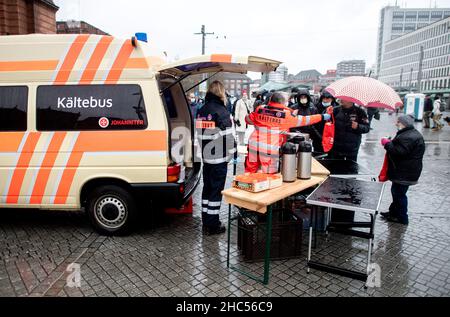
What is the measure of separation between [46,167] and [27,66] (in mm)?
1382

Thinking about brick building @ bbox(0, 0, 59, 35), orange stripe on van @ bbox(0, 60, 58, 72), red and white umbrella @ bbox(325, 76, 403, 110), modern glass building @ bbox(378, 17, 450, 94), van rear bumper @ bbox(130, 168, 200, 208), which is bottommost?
van rear bumper @ bbox(130, 168, 200, 208)

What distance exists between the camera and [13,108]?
15.8 feet

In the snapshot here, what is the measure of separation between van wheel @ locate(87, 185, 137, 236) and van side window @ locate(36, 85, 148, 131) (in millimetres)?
897

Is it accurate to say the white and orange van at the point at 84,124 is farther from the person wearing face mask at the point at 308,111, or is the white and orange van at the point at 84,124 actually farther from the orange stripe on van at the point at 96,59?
the person wearing face mask at the point at 308,111

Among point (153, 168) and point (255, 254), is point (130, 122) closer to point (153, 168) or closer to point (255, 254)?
point (153, 168)

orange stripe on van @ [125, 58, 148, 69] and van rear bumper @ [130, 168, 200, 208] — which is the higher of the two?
orange stripe on van @ [125, 58, 148, 69]

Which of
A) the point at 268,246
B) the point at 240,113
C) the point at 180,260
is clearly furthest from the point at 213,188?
the point at 240,113

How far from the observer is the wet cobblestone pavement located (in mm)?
3746

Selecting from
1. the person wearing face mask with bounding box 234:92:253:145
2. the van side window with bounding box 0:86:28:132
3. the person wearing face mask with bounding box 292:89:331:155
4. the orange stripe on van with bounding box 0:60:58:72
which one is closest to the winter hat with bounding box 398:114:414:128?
the person wearing face mask with bounding box 292:89:331:155

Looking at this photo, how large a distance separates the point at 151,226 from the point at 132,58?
8.41 ft

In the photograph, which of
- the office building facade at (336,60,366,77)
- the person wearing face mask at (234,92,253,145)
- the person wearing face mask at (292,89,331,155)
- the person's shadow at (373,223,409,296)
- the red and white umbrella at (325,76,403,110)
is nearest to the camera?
the person's shadow at (373,223,409,296)

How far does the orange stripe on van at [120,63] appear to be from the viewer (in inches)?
182

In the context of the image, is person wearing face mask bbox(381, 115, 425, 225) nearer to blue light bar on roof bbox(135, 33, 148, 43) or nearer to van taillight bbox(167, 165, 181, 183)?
van taillight bbox(167, 165, 181, 183)

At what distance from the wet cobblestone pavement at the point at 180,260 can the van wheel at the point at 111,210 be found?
0.55 feet
